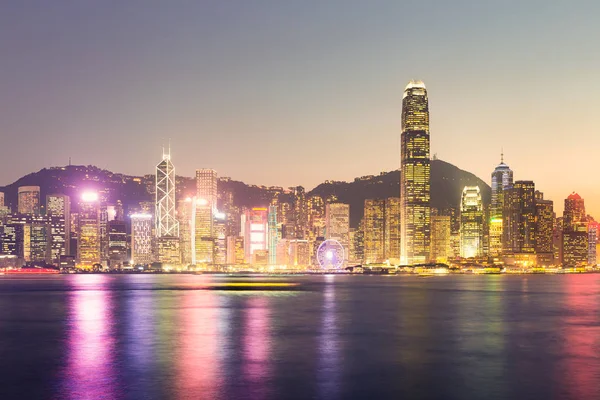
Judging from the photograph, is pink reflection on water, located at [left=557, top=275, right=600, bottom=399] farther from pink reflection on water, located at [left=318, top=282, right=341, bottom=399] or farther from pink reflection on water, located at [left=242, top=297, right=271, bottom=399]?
pink reflection on water, located at [left=242, top=297, right=271, bottom=399]

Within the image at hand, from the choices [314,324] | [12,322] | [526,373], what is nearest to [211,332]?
[314,324]

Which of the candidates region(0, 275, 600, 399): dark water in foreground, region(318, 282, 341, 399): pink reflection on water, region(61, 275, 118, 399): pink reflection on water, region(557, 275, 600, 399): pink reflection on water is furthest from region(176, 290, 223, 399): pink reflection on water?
region(557, 275, 600, 399): pink reflection on water

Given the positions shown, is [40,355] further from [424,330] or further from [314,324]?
[424,330]

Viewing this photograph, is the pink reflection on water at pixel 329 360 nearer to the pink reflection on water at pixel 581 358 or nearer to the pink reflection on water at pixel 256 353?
the pink reflection on water at pixel 256 353

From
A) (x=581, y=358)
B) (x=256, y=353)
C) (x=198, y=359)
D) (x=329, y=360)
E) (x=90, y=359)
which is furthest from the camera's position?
(x=256, y=353)

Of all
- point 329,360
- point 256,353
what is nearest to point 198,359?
point 256,353

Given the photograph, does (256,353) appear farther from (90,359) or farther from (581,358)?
(581,358)

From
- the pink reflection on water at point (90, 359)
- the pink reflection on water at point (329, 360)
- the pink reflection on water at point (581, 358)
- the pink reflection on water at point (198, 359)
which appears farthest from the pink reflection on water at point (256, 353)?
the pink reflection on water at point (581, 358)
